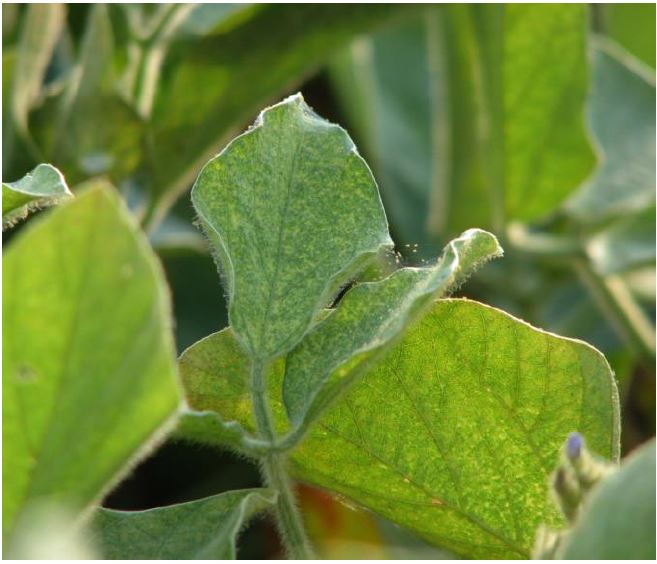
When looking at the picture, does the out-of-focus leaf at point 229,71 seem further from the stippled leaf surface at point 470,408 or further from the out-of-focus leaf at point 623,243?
the stippled leaf surface at point 470,408

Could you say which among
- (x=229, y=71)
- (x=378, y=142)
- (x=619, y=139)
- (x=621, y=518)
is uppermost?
(x=621, y=518)

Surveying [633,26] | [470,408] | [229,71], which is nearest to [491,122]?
[229,71]

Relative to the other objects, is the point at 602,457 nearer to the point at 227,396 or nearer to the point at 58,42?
the point at 227,396

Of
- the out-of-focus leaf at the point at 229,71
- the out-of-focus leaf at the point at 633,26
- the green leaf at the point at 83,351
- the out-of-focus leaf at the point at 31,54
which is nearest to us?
the green leaf at the point at 83,351

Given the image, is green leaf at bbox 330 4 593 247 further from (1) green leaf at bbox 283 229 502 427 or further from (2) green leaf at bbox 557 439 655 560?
(2) green leaf at bbox 557 439 655 560

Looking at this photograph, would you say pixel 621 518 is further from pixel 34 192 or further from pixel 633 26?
pixel 633 26

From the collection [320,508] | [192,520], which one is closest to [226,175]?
[192,520]

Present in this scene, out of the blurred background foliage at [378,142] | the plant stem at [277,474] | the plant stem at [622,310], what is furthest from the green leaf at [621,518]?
the plant stem at [622,310]

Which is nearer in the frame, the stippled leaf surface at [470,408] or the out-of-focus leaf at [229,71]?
the stippled leaf surface at [470,408]

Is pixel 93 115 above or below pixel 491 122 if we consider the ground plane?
above
